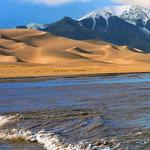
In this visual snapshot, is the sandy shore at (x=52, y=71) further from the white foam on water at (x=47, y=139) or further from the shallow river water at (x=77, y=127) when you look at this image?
the white foam on water at (x=47, y=139)

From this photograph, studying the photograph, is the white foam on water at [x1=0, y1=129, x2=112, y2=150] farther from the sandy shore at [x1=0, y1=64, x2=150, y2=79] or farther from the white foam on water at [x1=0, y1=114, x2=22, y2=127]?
the sandy shore at [x1=0, y1=64, x2=150, y2=79]

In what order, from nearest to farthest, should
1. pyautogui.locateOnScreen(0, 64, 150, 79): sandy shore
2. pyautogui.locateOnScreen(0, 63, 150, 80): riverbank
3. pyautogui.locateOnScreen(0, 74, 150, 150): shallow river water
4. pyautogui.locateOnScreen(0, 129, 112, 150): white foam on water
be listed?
1. pyautogui.locateOnScreen(0, 129, 112, 150): white foam on water
2. pyautogui.locateOnScreen(0, 74, 150, 150): shallow river water
3. pyautogui.locateOnScreen(0, 63, 150, 80): riverbank
4. pyautogui.locateOnScreen(0, 64, 150, 79): sandy shore

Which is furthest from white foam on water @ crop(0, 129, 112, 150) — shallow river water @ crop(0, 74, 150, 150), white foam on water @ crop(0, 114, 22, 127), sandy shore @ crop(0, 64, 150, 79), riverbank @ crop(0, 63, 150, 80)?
sandy shore @ crop(0, 64, 150, 79)

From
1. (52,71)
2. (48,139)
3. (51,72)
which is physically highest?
(48,139)

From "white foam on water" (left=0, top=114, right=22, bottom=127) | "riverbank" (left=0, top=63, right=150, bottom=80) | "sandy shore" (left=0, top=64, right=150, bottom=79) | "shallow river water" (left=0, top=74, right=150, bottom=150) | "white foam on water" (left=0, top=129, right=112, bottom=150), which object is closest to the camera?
"white foam on water" (left=0, top=129, right=112, bottom=150)

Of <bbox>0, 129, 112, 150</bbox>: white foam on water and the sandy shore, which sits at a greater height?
<bbox>0, 129, 112, 150</bbox>: white foam on water

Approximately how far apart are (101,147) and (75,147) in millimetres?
850

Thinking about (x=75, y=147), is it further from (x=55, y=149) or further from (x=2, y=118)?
(x=2, y=118)

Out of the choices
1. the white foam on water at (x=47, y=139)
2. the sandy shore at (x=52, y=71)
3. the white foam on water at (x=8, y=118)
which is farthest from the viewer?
the sandy shore at (x=52, y=71)

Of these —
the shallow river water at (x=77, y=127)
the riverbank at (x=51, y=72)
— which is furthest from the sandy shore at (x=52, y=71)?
the shallow river water at (x=77, y=127)

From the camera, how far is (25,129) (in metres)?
21.4

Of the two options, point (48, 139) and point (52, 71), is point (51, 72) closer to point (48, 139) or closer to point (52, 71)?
point (52, 71)

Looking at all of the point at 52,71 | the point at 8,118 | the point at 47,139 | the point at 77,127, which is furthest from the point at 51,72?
the point at 47,139

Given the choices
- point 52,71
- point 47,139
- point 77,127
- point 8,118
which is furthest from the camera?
point 52,71
